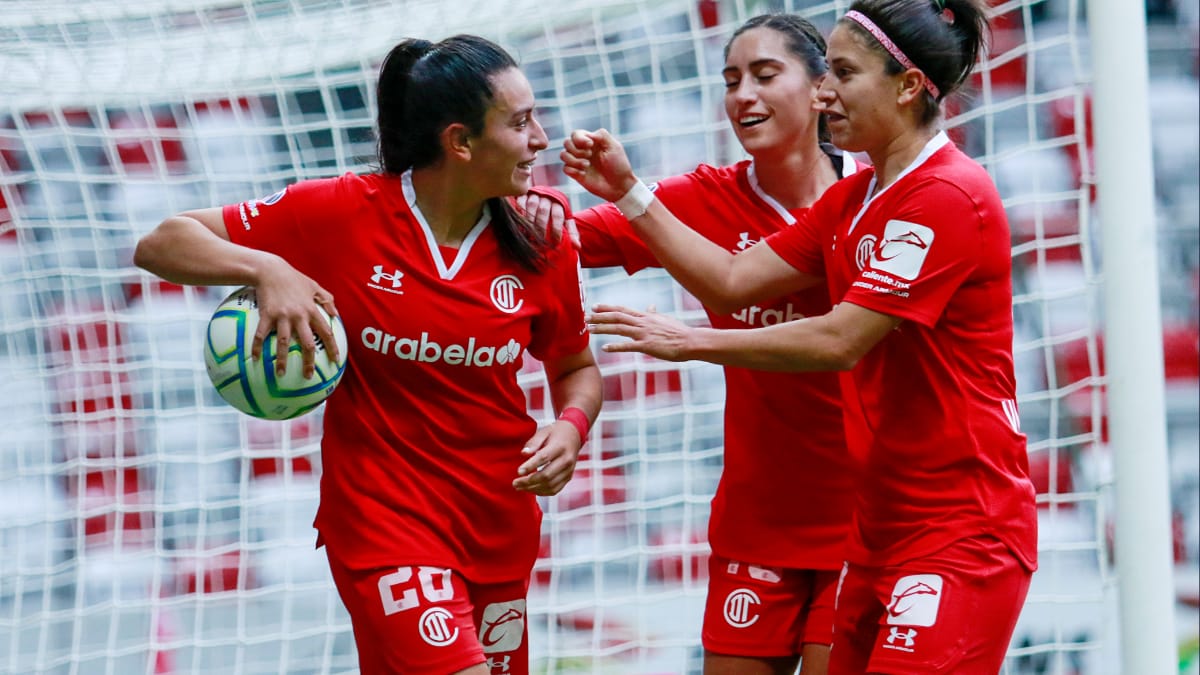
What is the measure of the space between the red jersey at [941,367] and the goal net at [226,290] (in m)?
1.03

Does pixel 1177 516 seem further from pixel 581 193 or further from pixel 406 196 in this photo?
pixel 406 196

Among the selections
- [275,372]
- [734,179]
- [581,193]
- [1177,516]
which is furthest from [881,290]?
[1177,516]

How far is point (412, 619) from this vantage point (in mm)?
2586

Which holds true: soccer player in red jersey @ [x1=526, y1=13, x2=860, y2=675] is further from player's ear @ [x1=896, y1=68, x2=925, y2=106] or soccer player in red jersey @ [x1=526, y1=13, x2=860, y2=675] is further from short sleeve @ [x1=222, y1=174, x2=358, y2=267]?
short sleeve @ [x1=222, y1=174, x2=358, y2=267]

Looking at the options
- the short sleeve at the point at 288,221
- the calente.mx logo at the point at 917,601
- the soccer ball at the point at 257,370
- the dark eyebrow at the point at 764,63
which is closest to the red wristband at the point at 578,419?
the soccer ball at the point at 257,370

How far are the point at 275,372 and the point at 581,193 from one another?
242 centimetres

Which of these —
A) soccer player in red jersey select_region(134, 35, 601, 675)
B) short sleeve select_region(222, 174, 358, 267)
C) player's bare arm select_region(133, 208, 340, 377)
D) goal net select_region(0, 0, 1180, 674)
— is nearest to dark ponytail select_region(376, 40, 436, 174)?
soccer player in red jersey select_region(134, 35, 601, 675)

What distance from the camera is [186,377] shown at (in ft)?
16.5

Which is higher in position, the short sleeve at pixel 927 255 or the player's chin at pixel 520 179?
the player's chin at pixel 520 179

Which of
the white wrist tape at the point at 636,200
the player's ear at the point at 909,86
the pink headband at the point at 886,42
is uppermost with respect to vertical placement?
the pink headband at the point at 886,42

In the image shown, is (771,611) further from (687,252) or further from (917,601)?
(687,252)

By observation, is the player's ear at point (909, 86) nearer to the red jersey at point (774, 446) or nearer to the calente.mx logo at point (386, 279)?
the red jersey at point (774, 446)

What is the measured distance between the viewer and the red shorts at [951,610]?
2469 millimetres

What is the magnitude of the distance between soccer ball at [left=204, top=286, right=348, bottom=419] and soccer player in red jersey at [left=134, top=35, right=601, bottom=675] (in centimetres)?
8
